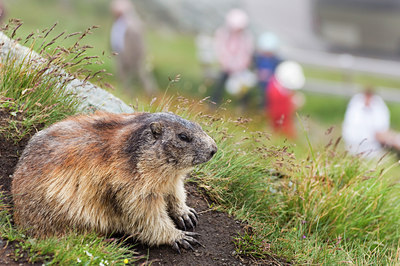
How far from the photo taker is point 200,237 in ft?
17.3

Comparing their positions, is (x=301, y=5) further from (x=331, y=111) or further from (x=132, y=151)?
(x=132, y=151)

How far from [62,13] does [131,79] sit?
8510 mm

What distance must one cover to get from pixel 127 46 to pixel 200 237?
1015cm

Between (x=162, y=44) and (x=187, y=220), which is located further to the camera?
(x=162, y=44)

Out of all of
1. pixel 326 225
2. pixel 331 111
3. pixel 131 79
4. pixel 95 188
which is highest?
pixel 95 188

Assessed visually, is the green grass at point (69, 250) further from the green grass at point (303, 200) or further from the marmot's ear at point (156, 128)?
the green grass at point (303, 200)

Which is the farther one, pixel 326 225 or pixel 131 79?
pixel 131 79

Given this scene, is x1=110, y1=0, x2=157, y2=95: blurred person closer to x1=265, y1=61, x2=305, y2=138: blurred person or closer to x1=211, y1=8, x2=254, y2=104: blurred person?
x1=211, y1=8, x2=254, y2=104: blurred person

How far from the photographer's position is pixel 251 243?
5270 mm

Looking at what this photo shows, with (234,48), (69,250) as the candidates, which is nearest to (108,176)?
(69,250)

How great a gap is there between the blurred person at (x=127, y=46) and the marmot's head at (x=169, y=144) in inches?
381

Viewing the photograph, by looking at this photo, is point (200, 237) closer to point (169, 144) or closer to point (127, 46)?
point (169, 144)

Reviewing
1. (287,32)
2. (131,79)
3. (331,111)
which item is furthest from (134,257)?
(287,32)

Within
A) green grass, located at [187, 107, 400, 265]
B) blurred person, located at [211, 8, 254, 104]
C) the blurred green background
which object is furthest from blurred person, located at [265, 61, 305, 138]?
green grass, located at [187, 107, 400, 265]
